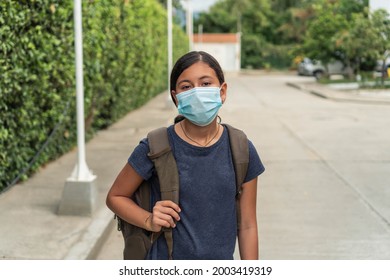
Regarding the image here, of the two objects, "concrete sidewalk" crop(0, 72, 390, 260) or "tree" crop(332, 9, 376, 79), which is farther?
"tree" crop(332, 9, 376, 79)

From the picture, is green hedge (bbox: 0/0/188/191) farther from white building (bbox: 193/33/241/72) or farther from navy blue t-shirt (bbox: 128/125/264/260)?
white building (bbox: 193/33/241/72)

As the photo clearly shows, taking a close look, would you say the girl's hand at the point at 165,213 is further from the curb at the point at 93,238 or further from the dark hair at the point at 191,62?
the curb at the point at 93,238

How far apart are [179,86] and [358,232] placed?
4.58 m

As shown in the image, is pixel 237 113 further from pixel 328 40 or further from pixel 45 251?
pixel 328 40

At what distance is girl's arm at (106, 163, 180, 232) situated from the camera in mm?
2410

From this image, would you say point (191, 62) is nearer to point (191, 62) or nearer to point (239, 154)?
point (191, 62)

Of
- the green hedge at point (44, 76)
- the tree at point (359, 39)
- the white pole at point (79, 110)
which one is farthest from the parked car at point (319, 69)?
the white pole at point (79, 110)

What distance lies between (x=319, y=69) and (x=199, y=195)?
47.9 metres

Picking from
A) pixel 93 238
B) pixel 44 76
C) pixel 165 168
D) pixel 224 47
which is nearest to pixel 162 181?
pixel 165 168

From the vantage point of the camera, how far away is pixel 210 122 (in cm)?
255

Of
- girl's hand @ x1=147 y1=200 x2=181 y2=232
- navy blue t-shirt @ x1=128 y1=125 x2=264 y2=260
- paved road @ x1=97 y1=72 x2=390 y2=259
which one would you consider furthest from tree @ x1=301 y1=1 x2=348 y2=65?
girl's hand @ x1=147 y1=200 x2=181 y2=232

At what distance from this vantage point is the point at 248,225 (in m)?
2.66

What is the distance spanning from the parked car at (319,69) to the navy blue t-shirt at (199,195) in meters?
40.6

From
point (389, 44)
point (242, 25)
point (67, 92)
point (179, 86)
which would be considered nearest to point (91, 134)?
point (67, 92)
